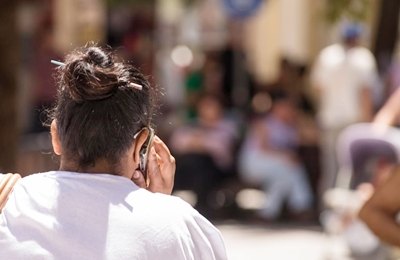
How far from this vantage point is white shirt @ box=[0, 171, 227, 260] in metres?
3.67

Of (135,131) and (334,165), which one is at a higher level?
(135,131)

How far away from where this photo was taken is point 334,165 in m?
14.0

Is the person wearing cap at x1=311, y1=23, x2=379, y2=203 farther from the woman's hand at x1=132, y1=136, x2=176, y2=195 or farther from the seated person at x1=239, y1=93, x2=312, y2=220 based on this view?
the woman's hand at x1=132, y1=136, x2=176, y2=195

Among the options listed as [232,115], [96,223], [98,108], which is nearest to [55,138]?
[98,108]

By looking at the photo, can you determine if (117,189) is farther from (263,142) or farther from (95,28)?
(95,28)

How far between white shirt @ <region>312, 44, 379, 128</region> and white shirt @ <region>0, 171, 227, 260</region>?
33.4ft

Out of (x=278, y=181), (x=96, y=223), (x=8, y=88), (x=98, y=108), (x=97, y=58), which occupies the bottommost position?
(x=278, y=181)

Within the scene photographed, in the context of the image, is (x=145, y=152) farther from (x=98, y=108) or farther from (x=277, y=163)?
(x=277, y=163)

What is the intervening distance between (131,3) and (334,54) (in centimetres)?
1223

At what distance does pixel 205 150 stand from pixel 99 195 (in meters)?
10.6

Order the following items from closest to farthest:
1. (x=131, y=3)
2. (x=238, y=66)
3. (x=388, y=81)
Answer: (x=388, y=81) < (x=238, y=66) < (x=131, y=3)

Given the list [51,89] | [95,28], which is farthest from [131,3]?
[51,89]

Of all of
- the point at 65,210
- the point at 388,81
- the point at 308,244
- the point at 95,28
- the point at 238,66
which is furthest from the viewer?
the point at 95,28

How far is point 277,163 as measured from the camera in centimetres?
1396
